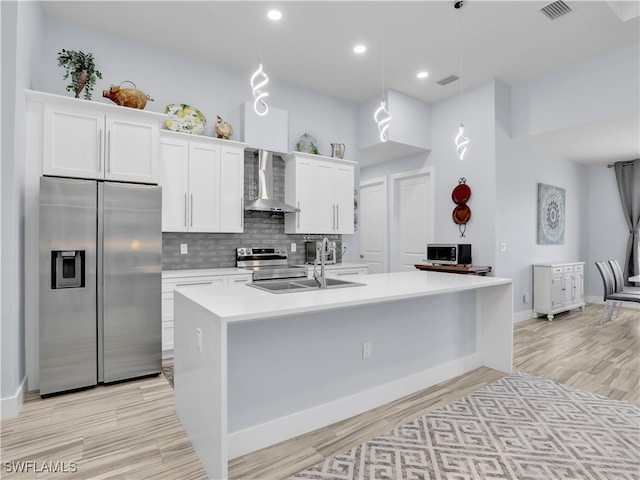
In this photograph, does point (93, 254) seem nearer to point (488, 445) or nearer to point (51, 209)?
point (51, 209)

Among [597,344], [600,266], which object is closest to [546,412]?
[597,344]

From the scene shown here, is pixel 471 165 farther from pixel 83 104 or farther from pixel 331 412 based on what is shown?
pixel 83 104

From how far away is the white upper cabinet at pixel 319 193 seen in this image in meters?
4.55

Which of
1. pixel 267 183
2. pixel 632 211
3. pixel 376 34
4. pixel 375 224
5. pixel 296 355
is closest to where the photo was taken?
pixel 296 355

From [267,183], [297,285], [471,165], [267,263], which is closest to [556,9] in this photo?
[471,165]

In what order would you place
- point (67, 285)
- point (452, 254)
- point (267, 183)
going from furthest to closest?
1. point (452, 254)
2. point (267, 183)
3. point (67, 285)

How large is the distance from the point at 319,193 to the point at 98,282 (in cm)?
273

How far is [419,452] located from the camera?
6.52 ft

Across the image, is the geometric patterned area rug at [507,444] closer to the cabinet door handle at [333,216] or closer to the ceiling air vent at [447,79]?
the cabinet door handle at [333,216]

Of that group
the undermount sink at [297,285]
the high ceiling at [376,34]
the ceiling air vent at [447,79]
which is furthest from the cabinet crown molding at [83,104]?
the ceiling air vent at [447,79]

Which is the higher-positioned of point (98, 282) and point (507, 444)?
point (98, 282)

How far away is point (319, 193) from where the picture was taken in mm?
4707

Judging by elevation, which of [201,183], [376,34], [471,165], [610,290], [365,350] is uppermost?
[376,34]

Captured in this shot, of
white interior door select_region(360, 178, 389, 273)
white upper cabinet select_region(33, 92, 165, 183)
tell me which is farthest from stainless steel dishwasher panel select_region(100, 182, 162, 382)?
white interior door select_region(360, 178, 389, 273)
